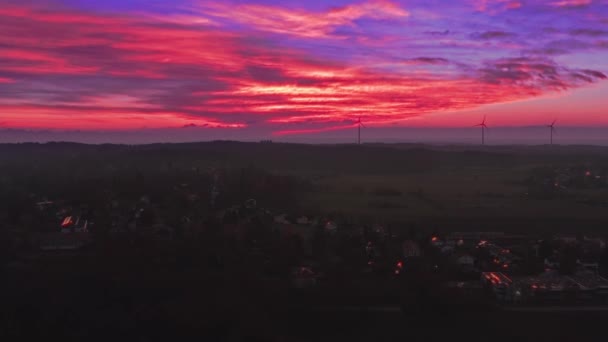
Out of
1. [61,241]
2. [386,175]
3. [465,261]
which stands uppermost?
[386,175]

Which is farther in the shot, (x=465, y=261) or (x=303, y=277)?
(x=465, y=261)

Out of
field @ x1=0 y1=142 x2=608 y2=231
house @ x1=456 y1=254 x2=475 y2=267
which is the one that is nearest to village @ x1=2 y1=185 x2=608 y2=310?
house @ x1=456 y1=254 x2=475 y2=267

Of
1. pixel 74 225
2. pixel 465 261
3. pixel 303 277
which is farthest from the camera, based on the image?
pixel 74 225

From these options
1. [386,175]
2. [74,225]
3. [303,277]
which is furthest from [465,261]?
[386,175]

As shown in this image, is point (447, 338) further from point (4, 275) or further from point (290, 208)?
point (290, 208)

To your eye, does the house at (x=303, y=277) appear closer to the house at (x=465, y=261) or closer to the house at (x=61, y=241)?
the house at (x=465, y=261)

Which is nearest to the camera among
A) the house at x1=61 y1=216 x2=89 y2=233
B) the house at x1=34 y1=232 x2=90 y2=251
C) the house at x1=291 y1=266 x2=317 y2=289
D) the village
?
the village

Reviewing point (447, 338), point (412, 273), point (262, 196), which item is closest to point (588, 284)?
point (412, 273)

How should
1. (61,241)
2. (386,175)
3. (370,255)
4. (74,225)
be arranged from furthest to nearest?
(386,175) < (74,225) < (61,241) < (370,255)

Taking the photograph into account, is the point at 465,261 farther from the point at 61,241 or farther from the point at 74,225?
the point at 74,225

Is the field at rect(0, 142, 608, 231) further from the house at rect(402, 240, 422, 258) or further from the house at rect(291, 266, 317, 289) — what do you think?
the house at rect(291, 266, 317, 289)

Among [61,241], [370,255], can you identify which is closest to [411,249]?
[370,255]

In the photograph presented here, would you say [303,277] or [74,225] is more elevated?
[74,225]
